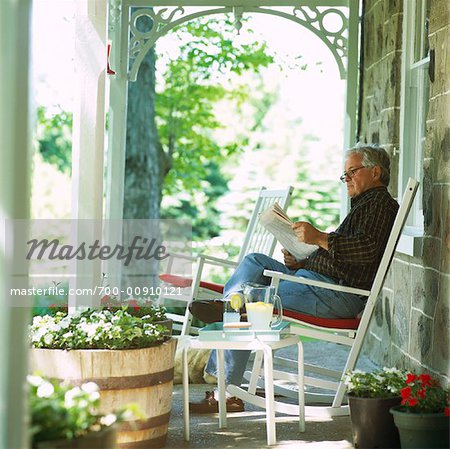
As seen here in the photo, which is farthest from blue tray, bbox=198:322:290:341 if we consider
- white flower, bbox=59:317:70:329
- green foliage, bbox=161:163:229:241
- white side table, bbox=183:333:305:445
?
green foliage, bbox=161:163:229:241

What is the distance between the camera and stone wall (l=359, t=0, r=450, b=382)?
4488 mm

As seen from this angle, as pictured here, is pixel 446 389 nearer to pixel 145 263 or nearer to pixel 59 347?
pixel 59 347

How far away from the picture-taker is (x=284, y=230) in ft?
17.1

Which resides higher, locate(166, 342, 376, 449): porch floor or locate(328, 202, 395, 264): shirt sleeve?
locate(328, 202, 395, 264): shirt sleeve

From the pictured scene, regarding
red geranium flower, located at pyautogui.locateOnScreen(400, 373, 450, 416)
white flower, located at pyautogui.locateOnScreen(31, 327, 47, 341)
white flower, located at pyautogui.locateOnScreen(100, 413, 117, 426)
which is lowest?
red geranium flower, located at pyautogui.locateOnScreen(400, 373, 450, 416)

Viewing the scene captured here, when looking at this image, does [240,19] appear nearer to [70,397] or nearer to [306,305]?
[306,305]

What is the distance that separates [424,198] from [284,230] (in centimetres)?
72

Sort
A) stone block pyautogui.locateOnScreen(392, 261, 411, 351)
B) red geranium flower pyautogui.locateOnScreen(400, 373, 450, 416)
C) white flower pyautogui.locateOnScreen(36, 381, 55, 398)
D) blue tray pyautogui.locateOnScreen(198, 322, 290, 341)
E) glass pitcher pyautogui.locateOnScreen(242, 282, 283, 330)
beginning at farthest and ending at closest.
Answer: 1. stone block pyautogui.locateOnScreen(392, 261, 411, 351)
2. glass pitcher pyautogui.locateOnScreen(242, 282, 283, 330)
3. blue tray pyautogui.locateOnScreen(198, 322, 290, 341)
4. red geranium flower pyautogui.locateOnScreen(400, 373, 450, 416)
5. white flower pyautogui.locateOnScreen(36, 381, 55, 398)

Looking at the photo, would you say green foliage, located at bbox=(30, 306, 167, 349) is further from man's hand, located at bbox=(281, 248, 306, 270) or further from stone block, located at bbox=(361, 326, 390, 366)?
stone block, located at bbox=(361, 326, 390, 366)

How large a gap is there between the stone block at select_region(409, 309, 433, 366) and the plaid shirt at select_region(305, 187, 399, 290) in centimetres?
32

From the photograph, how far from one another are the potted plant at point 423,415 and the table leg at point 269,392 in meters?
0.52

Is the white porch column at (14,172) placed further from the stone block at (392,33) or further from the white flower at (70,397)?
the stone block at (392,33)

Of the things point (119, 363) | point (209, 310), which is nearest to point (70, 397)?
point (119, 363)

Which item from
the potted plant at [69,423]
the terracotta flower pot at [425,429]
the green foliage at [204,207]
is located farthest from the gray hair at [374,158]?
the green foliage at [204,207]
